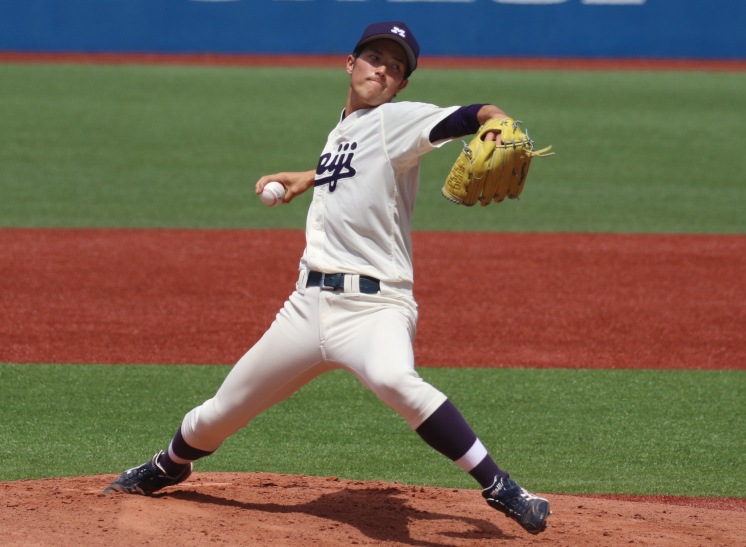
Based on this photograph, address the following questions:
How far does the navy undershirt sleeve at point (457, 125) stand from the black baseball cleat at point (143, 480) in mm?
1575

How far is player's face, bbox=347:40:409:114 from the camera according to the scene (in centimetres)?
347

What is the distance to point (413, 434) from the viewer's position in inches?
202

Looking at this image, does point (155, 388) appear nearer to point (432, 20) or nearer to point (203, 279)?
point (203, 279)

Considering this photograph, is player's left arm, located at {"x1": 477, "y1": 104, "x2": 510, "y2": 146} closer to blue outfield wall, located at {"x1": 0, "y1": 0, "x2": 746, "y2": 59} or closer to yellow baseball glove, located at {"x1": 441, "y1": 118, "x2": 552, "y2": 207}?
yellow baseball glove, located at {"x1": 441, "y1": 118, "x2": 552, "y2": 207}

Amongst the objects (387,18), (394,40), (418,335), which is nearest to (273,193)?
(394,40)

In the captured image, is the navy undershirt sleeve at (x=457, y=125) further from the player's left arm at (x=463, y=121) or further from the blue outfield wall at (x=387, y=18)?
the blue outfield wall at (x=387, y=18)

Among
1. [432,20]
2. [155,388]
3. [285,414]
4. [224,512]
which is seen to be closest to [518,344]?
[285,414]

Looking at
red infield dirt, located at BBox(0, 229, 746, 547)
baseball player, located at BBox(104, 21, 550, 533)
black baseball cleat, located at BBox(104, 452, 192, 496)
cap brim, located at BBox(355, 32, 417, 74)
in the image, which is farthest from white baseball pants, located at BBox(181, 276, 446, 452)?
cap brim, located at BBox(355, 32, 417, 74)

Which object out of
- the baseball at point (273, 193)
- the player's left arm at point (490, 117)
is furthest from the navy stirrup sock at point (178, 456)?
the player's left arm at point (490, 117)

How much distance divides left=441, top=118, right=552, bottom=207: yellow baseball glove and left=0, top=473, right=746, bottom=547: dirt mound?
3.85 ft

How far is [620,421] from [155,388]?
8.23 ft

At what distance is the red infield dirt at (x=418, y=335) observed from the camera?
139 inches

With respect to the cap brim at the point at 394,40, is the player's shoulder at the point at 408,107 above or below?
below

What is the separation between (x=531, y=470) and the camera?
4566 mm
